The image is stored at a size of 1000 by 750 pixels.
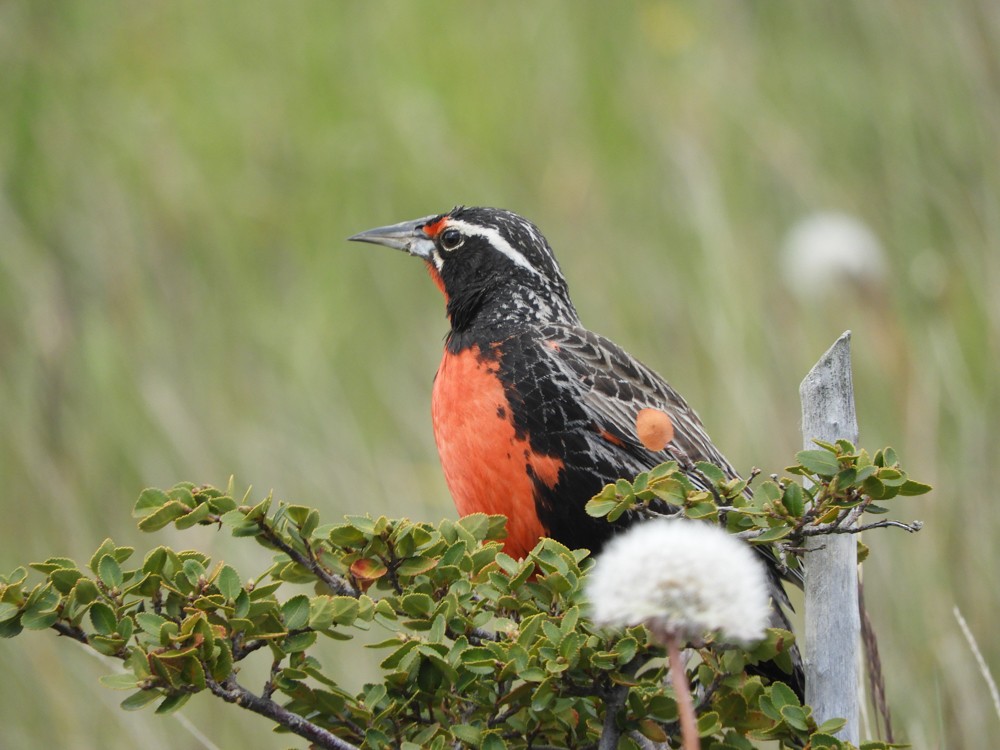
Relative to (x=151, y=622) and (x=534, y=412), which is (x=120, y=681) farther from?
(x=534, y=412)

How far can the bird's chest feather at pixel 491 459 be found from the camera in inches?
107

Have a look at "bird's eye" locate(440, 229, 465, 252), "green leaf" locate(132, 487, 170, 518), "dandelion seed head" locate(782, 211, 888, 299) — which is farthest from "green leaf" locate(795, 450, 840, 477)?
"dandelion seed head" locate(782, 211, 888, 299)

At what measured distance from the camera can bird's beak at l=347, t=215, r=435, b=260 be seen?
3.55 m

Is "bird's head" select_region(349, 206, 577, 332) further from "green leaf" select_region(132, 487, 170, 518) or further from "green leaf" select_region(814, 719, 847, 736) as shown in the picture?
"green leaf" select_region(814, 719, 847, 736)

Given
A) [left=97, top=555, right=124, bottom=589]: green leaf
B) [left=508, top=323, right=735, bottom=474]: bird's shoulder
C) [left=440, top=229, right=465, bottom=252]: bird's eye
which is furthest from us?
[left=440, top=229, right=465, bottom=252]: bird's eye

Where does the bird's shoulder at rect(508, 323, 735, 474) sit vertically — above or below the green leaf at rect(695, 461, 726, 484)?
above

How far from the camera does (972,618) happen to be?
136 inches

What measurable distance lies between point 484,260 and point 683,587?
2.11m

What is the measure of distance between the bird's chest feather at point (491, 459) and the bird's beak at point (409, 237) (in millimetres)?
700

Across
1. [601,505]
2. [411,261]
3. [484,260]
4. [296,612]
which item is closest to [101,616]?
[296,612]

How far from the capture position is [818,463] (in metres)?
1.72

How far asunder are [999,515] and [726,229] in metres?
1.42

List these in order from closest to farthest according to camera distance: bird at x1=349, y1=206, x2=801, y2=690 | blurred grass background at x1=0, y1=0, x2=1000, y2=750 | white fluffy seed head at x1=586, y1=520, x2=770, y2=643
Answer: white fluffy seed head at x1=586, y1=520, x2=770, y2=643 < bird at x1=349, y1=206, x2=801, y2=690 < blurred grass background at x1=0, y1=0, x2=1000, y2=750

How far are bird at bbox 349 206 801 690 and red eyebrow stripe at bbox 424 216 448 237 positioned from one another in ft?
0.40
